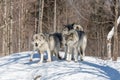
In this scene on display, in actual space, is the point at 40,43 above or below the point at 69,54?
above

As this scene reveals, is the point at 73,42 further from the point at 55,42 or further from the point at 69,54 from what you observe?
the point at 55,42

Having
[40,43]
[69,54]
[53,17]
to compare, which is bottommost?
[69,54]

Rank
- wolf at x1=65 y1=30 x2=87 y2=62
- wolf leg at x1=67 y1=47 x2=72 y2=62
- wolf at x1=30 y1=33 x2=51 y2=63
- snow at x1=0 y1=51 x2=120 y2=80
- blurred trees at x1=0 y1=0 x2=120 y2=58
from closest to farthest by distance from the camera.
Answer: snow at x1=0 y1=51 x2=120 y2=80, wolf at x1=30 y1=33 x2=51 y2=63, wolf at x1=65 y1=30 x2=87 y2=62, wolf leg at x1=67 y1=47 x2=72 y2=62, blurred trees at x1=0 y1=0 x2=120 y2=58

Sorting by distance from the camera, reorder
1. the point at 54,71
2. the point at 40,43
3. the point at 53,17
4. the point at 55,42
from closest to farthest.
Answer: the point at 54,71 → the point at 40,43 → the point at 55,42 → the point at 53,17

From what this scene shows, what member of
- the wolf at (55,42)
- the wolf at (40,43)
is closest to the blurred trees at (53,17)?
the wolf at (55,42)

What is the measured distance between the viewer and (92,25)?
164 ft

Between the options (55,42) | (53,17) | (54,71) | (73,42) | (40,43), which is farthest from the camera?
(53,17)

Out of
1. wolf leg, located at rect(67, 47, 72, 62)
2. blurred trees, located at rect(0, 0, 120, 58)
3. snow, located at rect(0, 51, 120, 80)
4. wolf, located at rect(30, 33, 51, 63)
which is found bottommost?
snow, located at rect(0, 51, 120, 80)

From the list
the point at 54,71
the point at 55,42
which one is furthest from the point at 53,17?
the point at 54,71

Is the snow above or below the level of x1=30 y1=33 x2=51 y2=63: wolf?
below

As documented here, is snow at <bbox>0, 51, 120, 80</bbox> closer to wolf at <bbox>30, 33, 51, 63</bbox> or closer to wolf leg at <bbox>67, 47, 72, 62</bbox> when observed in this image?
wolf leg at <bbox>67, 47, 72, 62</bbox>

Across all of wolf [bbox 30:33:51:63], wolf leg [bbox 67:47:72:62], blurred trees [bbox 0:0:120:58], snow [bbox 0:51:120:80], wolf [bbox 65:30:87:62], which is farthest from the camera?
blurred trees [bbox 0:0:120:58]

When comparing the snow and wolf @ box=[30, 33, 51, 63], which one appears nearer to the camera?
the snow

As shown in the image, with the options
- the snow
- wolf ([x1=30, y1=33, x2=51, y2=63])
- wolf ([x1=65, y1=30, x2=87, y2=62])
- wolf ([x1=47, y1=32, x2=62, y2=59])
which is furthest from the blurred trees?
the snow
